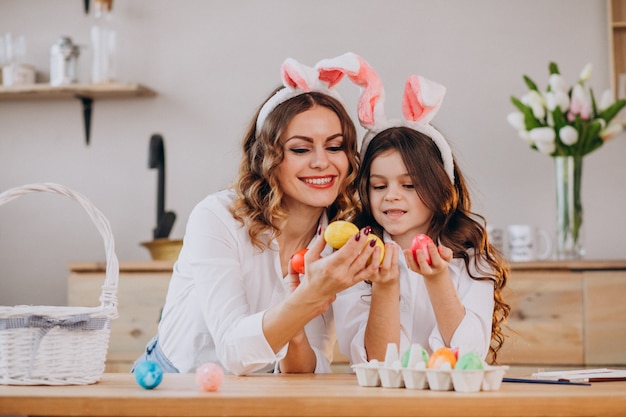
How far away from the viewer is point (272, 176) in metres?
1.82

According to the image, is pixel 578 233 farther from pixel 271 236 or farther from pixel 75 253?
pixel 75 253

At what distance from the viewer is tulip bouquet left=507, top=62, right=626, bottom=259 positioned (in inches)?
112

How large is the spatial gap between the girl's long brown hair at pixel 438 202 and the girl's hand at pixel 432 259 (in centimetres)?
28

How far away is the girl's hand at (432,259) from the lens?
4.89 ft

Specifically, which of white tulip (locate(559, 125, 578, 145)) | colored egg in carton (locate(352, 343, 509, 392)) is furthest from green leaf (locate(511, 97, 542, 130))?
colored egg in carton (locate(352, 343, 509, 392))

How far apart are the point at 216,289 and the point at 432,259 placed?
1.42ft

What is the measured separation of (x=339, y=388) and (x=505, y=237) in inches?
83.1

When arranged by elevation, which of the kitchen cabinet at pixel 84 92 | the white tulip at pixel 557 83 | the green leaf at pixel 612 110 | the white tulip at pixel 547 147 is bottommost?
the white tulip at pixel 547 147

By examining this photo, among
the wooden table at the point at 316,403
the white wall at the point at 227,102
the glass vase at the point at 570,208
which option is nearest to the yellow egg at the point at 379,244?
the wooden table at the point at 316,403

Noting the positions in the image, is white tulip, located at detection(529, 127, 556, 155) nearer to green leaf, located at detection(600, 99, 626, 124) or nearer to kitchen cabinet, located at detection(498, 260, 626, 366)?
green leaf, located at detection(600, 99, 626, 124)

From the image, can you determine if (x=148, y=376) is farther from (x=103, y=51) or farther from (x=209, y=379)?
(x=103, y=51)

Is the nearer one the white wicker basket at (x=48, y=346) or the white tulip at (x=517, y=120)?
the white wicker basket at (x=48, y=346)

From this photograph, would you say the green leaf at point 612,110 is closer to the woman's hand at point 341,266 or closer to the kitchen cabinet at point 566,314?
the kitchen cabinet at point 566,314

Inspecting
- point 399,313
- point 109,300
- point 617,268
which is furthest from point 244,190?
point 617,268
